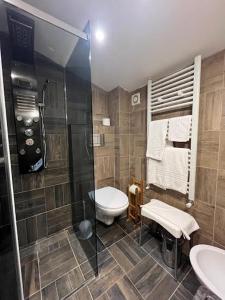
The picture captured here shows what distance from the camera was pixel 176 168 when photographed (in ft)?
4.73

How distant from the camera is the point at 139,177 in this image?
207 centimetres

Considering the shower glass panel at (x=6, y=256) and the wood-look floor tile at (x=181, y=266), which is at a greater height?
the shower glass panel at (x=6, y=256)

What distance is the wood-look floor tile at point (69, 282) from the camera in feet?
3.78

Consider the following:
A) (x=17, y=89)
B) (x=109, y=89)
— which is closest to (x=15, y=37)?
(x=17, y=89)

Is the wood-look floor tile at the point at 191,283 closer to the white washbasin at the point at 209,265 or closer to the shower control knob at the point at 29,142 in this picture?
the white washbasin at the point at 209,265

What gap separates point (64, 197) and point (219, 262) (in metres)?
1.65

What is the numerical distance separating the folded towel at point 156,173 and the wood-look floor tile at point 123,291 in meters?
0.93

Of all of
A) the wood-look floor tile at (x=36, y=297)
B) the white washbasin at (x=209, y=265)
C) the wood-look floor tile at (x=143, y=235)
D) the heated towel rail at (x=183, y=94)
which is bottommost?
the wood-look floor tile at (x=36, y=297)

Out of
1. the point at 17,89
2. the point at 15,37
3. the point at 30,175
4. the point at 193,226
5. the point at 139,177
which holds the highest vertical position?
the point at 15,37

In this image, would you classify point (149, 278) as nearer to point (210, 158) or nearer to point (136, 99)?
point (210, 158)

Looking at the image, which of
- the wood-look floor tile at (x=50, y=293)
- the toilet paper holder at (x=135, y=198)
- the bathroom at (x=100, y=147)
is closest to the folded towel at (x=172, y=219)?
the bathroom at (x=100, y=147)

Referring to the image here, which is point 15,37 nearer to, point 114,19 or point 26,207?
point 114,19

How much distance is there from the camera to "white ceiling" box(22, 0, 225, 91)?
3.19 feet

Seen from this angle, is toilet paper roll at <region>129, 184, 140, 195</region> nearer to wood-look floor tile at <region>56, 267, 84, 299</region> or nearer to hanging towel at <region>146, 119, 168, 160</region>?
hanging towel at <region>146, 119, 168, 160</region>
